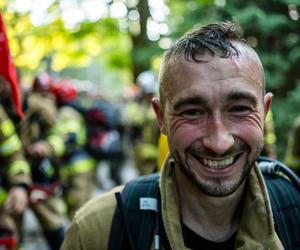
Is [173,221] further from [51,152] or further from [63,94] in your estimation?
[63,94]

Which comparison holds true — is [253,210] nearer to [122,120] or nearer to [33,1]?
[33,1]

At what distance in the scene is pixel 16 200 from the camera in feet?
13.4

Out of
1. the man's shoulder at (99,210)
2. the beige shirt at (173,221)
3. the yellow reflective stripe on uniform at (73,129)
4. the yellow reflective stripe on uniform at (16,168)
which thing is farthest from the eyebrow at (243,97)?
the yellow reflective stripe on uniform at (73,129)

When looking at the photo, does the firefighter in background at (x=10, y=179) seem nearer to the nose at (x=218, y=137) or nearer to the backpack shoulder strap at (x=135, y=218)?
the backpack shoulder strap at (x=135, y=218)

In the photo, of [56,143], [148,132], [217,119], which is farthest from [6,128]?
[148,132]

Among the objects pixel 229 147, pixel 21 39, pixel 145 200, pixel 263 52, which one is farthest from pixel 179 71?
pixel 21 39

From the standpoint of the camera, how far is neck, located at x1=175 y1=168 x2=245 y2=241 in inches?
73.1

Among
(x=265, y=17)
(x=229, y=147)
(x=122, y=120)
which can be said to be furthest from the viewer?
(x=122, y=120)

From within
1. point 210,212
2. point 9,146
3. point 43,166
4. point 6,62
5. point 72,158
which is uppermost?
point 6,62

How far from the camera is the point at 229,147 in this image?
1712mm

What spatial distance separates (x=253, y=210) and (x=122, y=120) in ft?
39.7

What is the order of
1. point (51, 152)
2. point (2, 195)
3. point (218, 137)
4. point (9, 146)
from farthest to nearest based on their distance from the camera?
point (51, 152) → point (2, 195) → point (9, 146) → point (218, 137)

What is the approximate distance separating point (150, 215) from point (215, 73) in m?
0.52

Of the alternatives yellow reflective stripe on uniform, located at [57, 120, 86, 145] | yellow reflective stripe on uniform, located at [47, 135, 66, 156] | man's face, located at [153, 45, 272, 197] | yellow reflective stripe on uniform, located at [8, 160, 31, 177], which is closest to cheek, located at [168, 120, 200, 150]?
man's face, located at [153, 45, 272, 197]
